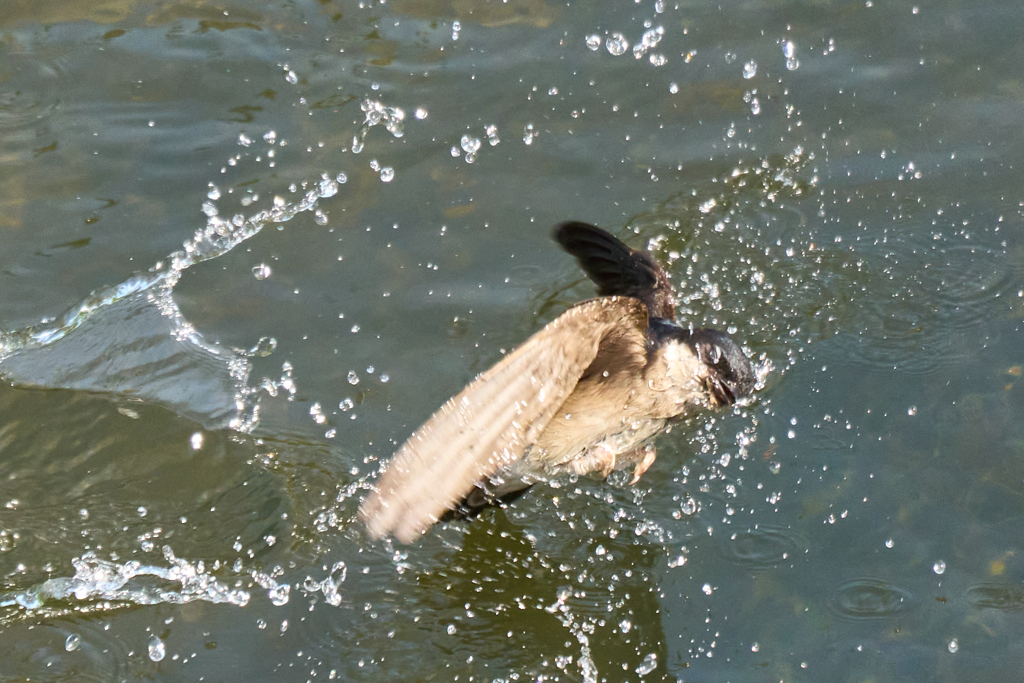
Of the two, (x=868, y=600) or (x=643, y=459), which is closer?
(x=868, y=600)

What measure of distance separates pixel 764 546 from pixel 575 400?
3.95ft

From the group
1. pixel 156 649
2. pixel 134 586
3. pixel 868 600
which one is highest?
pixel 868 600

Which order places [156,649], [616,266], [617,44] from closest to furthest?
1. [156,649]
2. [616,266]
3. [617,44]

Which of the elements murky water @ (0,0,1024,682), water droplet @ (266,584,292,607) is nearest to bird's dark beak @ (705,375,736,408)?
murky water @ (0,0,1024,682)

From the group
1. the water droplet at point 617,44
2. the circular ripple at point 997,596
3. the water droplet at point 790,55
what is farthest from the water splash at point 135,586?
the water droplet at point 790,55

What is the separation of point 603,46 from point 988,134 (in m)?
2.34

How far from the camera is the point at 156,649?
14.4 ft

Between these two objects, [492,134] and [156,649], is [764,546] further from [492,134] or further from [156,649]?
[156,649]

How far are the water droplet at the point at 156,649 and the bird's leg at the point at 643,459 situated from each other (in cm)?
230

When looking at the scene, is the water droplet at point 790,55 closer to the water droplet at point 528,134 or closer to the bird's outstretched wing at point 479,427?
the water droplet at point 528,134

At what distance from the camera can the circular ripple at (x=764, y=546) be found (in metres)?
4.79

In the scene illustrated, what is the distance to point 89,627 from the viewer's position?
441 cm

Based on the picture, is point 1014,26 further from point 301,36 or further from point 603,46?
point 301,36

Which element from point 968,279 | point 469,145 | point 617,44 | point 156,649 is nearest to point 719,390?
point 968,279
